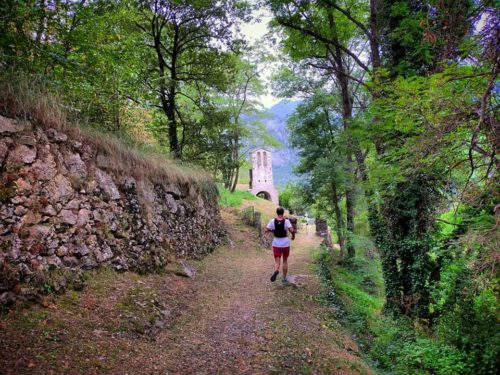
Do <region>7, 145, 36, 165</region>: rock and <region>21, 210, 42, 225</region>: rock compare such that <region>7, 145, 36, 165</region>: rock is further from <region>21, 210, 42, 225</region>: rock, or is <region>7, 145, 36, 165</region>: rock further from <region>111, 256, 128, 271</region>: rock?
<region>111, 256, 128, 271</region>: rock

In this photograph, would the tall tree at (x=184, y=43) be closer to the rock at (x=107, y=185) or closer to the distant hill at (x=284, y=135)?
the rock at (x=107, y=185)

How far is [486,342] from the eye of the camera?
14.2 feet

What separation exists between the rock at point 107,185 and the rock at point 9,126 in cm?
142

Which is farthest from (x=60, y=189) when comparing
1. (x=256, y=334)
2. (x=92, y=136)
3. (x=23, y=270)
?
(x=256, y=334)

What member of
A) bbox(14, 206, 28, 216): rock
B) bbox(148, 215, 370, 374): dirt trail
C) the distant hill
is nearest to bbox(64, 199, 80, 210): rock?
bbox(14, 206, 28, 216): rock

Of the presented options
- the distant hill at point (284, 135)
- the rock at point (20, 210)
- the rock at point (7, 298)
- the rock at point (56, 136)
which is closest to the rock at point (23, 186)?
the rock at point (20, 210)

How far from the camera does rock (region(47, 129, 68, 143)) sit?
432cm

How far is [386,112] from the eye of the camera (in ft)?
18.8

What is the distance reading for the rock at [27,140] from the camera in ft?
12.4

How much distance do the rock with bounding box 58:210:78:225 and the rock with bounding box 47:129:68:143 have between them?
1.11 metres

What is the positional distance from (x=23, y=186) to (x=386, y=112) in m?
5.95

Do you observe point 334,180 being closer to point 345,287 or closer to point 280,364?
point 345,287

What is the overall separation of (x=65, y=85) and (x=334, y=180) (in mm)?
10470

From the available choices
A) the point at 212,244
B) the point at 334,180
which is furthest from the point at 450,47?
the point at 334,180
